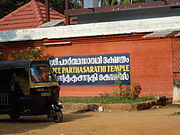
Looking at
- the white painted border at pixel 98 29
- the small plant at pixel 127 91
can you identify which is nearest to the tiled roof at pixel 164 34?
the white painted border at pixel 98 29

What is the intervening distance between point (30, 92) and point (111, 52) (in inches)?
299

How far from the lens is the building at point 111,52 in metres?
17.7

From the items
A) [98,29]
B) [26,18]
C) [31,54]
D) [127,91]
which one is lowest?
[127,91]

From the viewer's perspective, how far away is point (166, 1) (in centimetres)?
2339

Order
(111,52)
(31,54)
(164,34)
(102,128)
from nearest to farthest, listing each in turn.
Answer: (102,128), (164,34), (111,52), (31,54)

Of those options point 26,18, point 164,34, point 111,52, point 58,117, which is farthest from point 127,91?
point 26,18

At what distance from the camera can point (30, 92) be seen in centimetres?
1198

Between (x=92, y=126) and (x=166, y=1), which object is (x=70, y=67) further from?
(x=92, y=126)

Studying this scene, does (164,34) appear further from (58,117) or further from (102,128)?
(102,128)

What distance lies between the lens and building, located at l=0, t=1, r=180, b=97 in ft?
57.9

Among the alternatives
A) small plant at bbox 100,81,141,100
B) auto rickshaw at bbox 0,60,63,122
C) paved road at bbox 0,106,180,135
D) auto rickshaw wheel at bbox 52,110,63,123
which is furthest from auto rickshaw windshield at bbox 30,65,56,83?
small plant at bbox 100,81,141,100

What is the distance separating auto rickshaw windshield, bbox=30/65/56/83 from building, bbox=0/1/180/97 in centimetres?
605

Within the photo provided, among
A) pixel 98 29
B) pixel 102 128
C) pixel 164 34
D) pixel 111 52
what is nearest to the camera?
pixel 102 128

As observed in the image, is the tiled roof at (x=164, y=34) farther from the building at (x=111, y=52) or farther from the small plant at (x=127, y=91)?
the small plant at (x=127, y=91)
